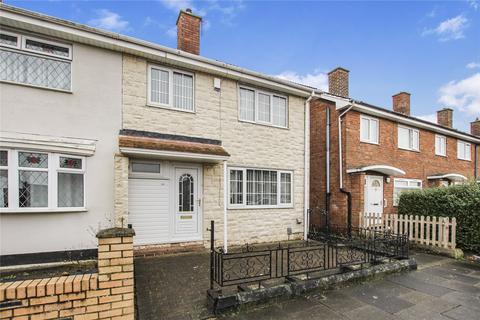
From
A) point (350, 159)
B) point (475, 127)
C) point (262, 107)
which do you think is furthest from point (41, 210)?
point (475, 127)

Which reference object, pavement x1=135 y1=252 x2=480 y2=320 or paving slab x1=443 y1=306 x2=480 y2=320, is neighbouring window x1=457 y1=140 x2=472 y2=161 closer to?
pavement x1=135 y1=252 x2=480 y2=320

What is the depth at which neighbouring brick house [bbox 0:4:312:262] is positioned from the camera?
622 centimetres

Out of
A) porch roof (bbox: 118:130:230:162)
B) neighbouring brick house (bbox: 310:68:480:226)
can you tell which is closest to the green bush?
neighbouring brick house (bbox: 310:68:480:226)

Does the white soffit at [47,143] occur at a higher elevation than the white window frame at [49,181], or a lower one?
higher

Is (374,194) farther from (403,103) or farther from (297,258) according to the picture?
(403,103)

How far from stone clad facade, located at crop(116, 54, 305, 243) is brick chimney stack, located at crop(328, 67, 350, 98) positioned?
3.92 metres

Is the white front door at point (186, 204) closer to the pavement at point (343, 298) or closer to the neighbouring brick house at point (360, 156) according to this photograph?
the pavement at point (343, 298)

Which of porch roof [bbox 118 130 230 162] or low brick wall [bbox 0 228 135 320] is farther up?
porch roof [bbox 118 130 230 162]

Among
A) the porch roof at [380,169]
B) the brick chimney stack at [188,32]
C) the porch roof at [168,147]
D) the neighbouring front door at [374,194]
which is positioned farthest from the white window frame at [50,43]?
the neighbouring front door at [374,194]

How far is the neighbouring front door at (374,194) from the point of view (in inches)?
458

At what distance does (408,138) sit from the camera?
563 inches

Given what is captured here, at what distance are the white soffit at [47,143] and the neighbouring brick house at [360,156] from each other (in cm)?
909

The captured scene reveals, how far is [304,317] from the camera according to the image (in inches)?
162

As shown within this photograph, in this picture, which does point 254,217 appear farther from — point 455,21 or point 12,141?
point 455,21
